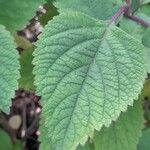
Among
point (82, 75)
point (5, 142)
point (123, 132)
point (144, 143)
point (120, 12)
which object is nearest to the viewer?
point (82, 75)

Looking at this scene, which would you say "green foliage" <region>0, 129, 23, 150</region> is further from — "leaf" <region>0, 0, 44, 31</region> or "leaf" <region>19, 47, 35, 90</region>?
"leaf" <region>0, 0, 44, 31</region>

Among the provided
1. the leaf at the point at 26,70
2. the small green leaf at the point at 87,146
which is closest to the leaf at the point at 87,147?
the small green leaf at the point at 87,146

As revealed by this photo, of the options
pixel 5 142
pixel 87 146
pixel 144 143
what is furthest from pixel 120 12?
pixel 5 142

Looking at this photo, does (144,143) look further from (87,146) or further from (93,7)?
(93,7)

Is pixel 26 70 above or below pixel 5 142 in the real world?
above

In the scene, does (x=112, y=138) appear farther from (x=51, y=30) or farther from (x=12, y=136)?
(x=12, y=136)

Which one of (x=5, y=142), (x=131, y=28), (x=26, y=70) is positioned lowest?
(x=5, y=142)

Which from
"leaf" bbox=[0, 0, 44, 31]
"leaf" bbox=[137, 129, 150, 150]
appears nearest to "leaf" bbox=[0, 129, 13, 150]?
"leaf" bbox=[137, 129, 150, 150]
